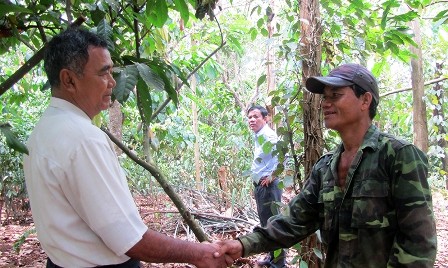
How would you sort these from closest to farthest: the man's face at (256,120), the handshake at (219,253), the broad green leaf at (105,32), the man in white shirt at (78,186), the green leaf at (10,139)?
the green leaf at (10,139) < the man in white shirt at (78,186) < the broad green leaf at (105,32) < the handshake at (219,253) < the man's face at (256,120)

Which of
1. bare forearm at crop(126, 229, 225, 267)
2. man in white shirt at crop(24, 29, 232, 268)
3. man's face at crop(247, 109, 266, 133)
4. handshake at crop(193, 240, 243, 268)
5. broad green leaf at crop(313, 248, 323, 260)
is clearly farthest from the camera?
man's face at crop(247, 109, 266, 133)

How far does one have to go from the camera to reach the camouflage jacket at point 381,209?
148 cm

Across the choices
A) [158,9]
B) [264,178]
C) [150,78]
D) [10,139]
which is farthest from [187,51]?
[10,139]

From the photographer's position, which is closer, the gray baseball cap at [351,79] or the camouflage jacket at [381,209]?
the camouflage jacket at [381,209]

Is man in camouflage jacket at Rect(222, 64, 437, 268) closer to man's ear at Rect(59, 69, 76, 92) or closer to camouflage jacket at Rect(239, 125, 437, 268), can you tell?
camouflage jacket at Rect(239, 125, 437, 268)

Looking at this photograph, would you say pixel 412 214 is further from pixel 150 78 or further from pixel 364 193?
pixel 150 78

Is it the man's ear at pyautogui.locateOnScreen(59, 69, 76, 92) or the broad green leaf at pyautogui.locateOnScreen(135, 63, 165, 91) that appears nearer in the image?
the man's ear at pyautogui.locateOnScreen(59, 69, 76, 92)

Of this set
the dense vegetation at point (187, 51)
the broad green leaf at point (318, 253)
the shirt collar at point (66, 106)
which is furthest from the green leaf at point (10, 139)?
the broad green leaf at point (318, 253)

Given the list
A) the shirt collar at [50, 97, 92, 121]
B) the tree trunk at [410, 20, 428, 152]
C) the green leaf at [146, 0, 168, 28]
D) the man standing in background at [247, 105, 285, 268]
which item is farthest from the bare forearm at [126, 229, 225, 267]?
the tree trunk at [410, 20, 428, 152]

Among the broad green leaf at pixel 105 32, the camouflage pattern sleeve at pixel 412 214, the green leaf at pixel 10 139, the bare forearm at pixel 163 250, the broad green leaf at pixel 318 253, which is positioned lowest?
the broad green leaf at pixel 318 253

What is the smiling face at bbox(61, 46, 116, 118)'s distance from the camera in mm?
1550

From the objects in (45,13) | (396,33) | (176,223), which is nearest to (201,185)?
(176,223)

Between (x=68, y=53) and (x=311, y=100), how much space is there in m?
1.45

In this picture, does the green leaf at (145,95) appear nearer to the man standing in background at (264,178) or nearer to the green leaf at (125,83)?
the green leaf at (125,83)
